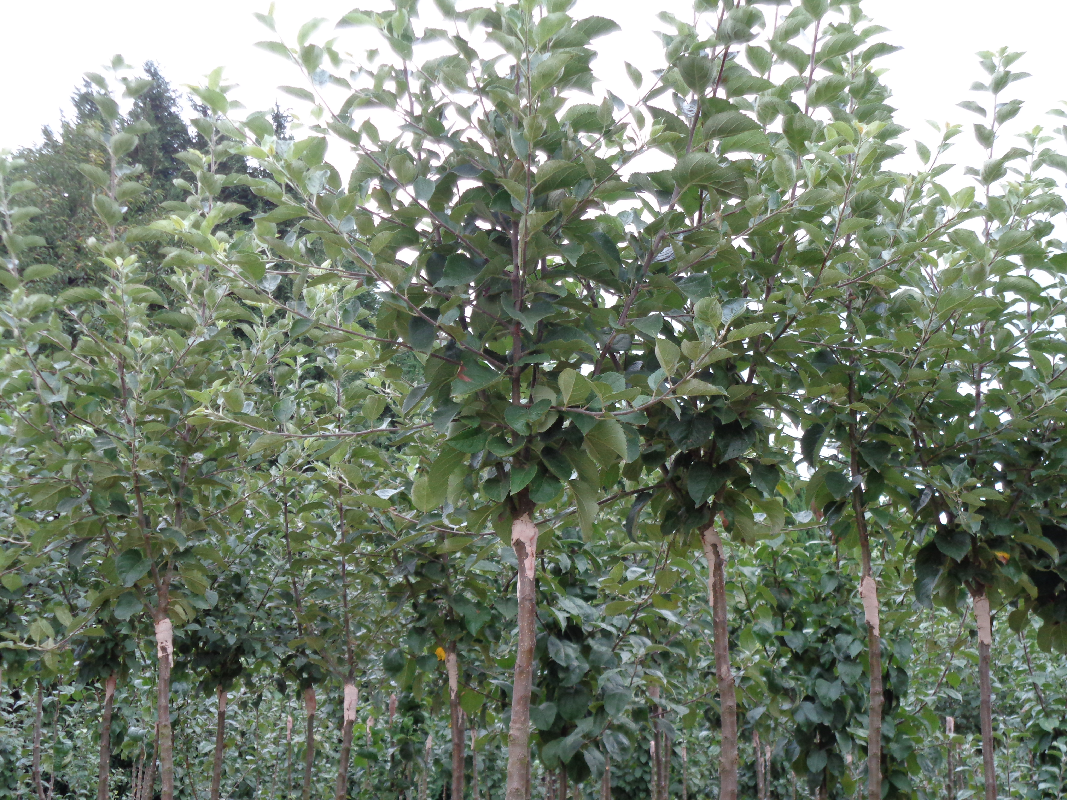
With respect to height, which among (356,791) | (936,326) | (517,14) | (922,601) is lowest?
(356,791)

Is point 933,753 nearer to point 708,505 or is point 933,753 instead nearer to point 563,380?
point 708,505

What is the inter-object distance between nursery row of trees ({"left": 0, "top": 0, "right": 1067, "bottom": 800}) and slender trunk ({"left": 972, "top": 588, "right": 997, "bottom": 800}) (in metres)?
0.02

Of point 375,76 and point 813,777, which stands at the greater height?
point 375,76

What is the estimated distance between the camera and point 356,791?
27.8ft

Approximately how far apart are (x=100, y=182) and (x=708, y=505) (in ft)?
7.56

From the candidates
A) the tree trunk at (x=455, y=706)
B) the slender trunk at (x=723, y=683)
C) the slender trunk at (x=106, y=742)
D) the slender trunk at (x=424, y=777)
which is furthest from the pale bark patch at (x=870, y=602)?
the slender trunk at (x=424, y=777)

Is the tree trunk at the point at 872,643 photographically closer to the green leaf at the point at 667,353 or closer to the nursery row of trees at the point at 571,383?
the nursery row of trees at the point at 571,383

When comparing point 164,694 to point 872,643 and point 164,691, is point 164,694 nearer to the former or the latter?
point 164,691

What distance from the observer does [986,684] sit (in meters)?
3.11

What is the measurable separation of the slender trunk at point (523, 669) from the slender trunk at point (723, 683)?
635mm

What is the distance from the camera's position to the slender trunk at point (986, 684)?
10.1 ft

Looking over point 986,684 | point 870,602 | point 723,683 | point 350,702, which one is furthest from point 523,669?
point 350,702

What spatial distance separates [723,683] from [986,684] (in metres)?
1.20

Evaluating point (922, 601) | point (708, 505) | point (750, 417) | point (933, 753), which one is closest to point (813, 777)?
point (933, 753)
